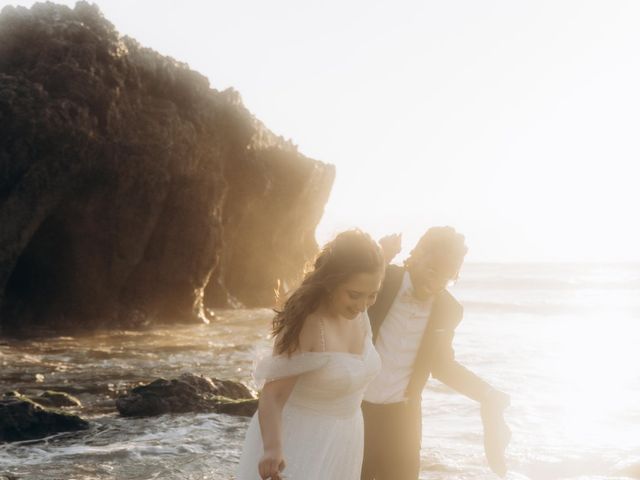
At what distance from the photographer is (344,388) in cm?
396

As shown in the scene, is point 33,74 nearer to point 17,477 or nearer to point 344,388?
point 17,477

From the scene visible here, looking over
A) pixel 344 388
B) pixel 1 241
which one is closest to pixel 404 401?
pixel 344 388

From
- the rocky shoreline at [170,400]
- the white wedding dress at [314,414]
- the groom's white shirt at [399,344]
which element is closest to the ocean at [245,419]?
the rocky shoreline at [170,400]

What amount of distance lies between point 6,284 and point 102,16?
26.1 ft

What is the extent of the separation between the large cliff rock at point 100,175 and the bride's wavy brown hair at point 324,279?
1857cm

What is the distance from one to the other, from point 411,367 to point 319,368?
1.41 m

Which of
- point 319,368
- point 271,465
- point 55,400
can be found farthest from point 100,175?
point 271,465

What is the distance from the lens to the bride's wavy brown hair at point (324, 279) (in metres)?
3.91

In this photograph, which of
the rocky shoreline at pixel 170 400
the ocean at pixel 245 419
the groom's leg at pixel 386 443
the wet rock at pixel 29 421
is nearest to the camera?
the groom's leg at pixel 386 443

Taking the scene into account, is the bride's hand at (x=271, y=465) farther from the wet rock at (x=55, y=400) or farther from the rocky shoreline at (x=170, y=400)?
the wet rock at (x=55, y=400)

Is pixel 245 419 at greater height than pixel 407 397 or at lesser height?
lesser

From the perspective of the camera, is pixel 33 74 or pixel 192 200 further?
pixel 192 200

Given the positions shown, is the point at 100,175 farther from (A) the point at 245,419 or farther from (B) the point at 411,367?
(B) the point at 411,367

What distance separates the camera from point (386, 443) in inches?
201
